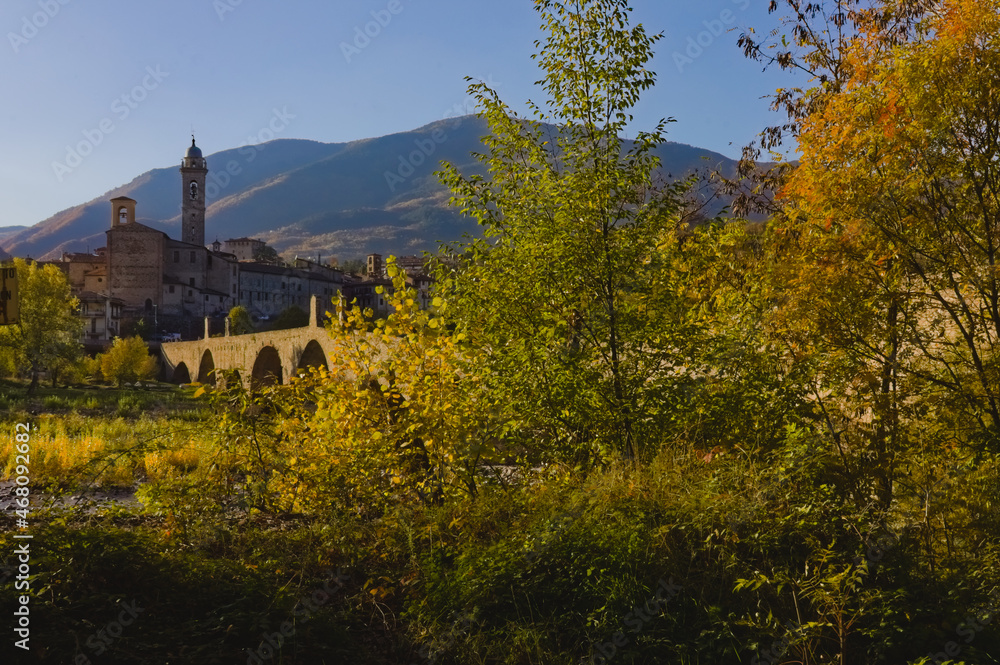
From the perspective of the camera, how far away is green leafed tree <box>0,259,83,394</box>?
38656 mm

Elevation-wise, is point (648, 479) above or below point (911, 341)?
below

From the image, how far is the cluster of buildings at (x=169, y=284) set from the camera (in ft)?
258

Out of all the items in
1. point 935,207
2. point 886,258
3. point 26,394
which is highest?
point 935,207

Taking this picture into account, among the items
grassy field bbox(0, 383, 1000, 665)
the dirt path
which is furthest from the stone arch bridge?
grassy field bbox(0, 383, 1000, 665)

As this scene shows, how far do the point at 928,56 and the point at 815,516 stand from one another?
13.5 feet

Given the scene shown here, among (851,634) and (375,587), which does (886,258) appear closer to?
(851,634)

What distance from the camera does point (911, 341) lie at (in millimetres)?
7062

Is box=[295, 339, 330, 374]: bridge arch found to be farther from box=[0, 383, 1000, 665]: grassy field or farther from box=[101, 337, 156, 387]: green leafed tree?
box=[101, 337, 156, 387]: green leafed tree

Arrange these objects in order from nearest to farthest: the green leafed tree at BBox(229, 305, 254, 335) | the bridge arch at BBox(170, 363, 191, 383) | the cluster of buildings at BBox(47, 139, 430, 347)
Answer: the bridge arch at BBox(170, 363, 191, 383)
the green leafed tree at BBox(229, 305, 254, 335)
the cluster of buildings at BBox(47, 139, 430, 347)

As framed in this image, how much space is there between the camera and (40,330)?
39.5 meters

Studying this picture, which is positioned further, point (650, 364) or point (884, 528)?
point (650, 364)

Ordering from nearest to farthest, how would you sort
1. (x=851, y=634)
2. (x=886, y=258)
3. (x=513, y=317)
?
(x=851, y=634)
(x=886, y=258)
(x=513, y=317)

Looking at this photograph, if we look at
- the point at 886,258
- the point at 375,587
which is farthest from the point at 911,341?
the point at 375,587

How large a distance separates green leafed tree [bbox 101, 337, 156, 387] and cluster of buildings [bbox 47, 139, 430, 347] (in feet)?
86.2
